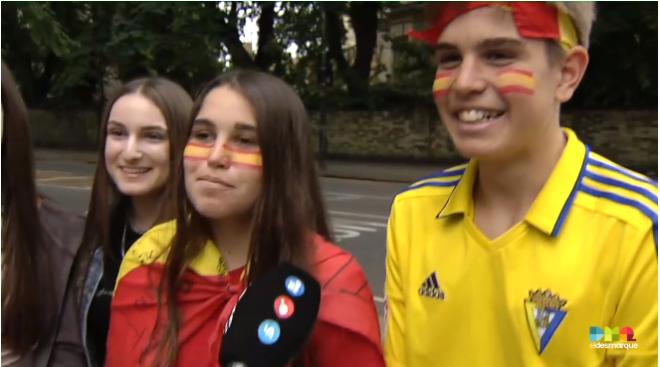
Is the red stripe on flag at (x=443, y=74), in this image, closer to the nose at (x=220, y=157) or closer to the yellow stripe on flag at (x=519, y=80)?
the yellow stripe on flag at (x=519, y=80)

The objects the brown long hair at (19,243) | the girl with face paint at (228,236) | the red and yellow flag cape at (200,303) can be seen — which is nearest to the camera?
the red and yellow flag cape at (200,303)

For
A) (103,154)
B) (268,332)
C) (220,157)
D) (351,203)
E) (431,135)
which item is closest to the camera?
(268,332)

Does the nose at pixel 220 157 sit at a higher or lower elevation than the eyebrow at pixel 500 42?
lower

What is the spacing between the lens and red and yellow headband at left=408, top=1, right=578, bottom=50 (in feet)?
5.01

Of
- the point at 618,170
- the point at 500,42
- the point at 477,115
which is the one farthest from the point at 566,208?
the point at 500,42

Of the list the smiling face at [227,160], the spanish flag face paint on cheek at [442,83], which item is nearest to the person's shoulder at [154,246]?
the smiling face at [227,160]

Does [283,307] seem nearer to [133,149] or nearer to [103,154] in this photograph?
[133,149]

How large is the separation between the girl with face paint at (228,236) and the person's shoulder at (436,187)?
216 millimetres

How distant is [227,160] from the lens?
1811mm

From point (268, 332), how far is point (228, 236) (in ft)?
1.69

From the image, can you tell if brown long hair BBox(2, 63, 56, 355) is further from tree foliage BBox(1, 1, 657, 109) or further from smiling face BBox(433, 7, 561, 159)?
tree foliage BBox(1, 1, 657, 109)

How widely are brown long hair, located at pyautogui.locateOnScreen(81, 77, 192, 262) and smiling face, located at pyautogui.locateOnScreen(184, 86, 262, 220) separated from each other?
614 millimetres

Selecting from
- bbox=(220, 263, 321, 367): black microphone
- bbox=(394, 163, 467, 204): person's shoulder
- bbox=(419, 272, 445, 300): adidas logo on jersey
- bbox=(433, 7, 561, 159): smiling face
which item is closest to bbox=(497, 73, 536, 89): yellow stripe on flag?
bbox=(433, 7, 561, 159): smiling face

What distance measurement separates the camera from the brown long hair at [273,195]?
1815 mm
